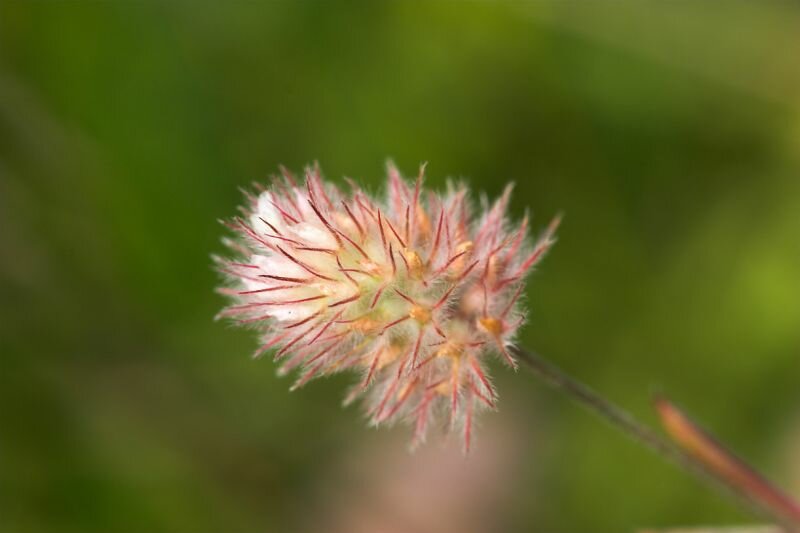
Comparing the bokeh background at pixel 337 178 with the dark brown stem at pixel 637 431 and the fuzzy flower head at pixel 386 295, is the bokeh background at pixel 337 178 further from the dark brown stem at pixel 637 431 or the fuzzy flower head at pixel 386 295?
the fuzzy flower head at pixel 386 295

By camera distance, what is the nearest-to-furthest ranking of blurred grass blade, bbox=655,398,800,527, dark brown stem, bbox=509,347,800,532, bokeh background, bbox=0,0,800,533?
dark brown stem, bbox=509,347,800,532 < blurred grass blade, bbox=655,398,800,527 < bokeh background, bbox=0,0,800,533

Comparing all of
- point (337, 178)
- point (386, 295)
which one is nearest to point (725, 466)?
point (386, 295)

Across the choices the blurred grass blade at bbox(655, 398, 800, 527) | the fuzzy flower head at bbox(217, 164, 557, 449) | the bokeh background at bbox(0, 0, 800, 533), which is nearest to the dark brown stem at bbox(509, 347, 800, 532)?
the blurred grass blade at bbox(655, 398, 800, 527)

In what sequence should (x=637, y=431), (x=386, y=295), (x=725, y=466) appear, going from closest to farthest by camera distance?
(x=386, y=295), (x=637, y=431), (x=725, y=466)

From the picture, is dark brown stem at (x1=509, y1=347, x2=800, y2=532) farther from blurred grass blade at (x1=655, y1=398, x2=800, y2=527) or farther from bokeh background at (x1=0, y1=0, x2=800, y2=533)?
bokeh background at (x1=0, y1=0, x2=800, y2=533)

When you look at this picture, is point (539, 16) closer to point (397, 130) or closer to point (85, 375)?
point (397, 130)

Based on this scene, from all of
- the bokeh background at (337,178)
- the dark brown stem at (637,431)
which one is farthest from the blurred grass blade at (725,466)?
the bokeh background at (337,178)

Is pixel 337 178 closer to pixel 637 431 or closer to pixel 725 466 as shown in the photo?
pixel 637 431
